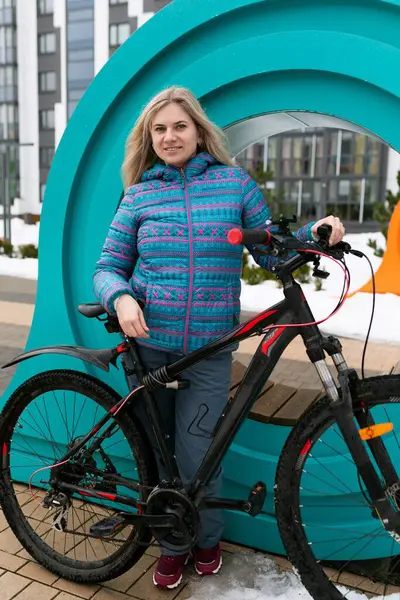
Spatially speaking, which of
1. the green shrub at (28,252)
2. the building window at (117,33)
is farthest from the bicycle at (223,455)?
the building window at (117,33)

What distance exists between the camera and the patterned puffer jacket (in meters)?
2.15

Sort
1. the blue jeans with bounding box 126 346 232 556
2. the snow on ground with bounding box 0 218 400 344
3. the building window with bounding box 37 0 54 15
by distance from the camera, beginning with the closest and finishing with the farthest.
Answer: the blue jeans with bounding box 126 346 232 556 < the snow on ground with bounding box 0 218 400 344 < the building window with bounding box 37 0 54 15

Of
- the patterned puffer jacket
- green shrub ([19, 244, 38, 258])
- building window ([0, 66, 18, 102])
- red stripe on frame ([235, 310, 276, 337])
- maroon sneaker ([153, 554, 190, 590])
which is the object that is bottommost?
maroon sneaker ([153, 554, 190, 590])

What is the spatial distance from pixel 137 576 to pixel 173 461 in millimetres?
609

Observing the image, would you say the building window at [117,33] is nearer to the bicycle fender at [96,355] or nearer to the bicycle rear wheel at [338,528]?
the bicycle fender at [96,355]

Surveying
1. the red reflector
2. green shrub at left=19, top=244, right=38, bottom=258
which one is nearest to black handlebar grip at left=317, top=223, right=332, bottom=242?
the red reflector

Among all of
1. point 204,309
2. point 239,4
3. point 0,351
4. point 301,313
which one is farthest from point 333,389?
point 0,351

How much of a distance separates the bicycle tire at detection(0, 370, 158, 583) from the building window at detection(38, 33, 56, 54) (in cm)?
3426

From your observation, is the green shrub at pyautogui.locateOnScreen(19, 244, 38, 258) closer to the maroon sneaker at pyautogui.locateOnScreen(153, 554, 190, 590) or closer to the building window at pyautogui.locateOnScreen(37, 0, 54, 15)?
the maroon sneaker at pyautogui.locateOnScreen(153, 554, 190, 590)

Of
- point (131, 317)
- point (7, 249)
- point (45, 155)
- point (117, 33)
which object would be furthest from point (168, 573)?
point (45, 155)

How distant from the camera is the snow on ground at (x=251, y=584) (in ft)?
7.77

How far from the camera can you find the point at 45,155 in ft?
109

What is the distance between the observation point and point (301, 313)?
1.98 m

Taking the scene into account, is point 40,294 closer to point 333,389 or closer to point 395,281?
point 333,389
